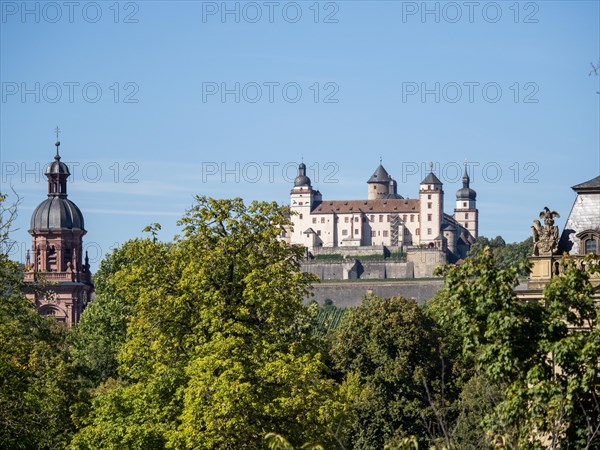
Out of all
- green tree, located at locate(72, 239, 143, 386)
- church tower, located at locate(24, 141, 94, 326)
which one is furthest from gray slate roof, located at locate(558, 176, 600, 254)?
church tower, located at locate(24, 141, 94, 326)

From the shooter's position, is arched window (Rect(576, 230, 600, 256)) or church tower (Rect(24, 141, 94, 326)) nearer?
arched window (Rect(576, 230, 600, 256))

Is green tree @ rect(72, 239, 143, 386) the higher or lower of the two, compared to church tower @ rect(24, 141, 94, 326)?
lower

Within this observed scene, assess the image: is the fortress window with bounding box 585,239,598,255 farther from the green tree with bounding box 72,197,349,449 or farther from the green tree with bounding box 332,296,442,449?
the green tree with bounding box 332,296,442,449

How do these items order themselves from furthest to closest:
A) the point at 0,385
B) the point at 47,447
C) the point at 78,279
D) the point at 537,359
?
1. the point at 78,279
2. the point at 47,447
3. the point at 0,385
4. the point at 537,359

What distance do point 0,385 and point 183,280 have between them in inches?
250

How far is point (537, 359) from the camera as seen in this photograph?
2562cm

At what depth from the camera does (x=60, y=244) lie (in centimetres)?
14175

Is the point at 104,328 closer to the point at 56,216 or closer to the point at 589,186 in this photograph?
the point at 589,186

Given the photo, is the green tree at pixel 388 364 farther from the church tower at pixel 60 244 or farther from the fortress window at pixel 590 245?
the church tower at pixel 60 244

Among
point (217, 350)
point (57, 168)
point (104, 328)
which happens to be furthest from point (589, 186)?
point (57, 168)

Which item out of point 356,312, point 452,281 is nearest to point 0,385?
point 452,281

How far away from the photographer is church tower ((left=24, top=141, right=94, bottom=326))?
462 ft

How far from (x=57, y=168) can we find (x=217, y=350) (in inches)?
4037

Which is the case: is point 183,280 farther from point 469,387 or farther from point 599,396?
point 469,387
